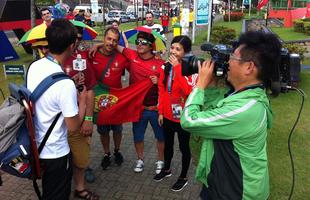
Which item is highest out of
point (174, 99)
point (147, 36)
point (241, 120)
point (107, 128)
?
point (147, 36)

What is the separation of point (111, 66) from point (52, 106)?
187cm

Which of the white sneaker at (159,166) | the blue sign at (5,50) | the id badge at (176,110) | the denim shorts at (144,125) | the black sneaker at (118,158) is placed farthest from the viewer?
the blue sign at (5,50)

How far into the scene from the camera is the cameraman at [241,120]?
2033 mm

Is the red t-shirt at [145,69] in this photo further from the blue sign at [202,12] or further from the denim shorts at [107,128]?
the blue sign at [202,12]

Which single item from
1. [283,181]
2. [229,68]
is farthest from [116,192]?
[229,68]

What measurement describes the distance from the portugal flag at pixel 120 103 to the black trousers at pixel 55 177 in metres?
1.67

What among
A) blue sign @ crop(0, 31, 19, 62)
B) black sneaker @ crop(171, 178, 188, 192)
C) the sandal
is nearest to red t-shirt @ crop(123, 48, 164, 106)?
black sneaker @ crop(171, 178, 188, 192)

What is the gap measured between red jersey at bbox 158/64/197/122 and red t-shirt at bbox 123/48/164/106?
28 centimetres

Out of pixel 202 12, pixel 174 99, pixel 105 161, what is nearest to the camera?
pixel 174 99

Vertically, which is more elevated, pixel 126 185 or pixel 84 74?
pixel 84 74

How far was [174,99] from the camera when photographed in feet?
13.0

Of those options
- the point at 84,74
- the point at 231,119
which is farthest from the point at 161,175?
the point at 231,119

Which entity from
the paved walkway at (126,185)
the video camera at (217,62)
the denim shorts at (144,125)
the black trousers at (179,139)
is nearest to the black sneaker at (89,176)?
the paved walkway at (126,185)

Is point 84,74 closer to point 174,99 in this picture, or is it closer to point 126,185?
point 174,99
